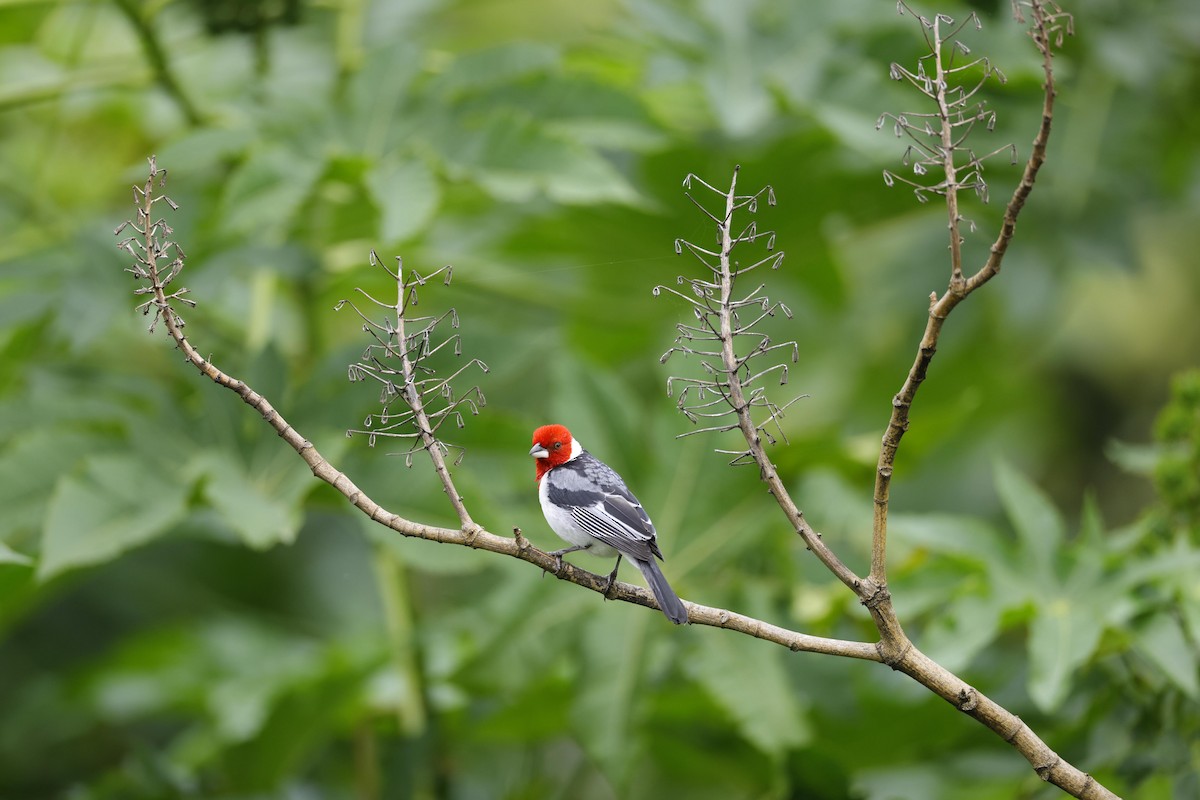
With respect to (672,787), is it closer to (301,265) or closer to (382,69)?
(301,265)

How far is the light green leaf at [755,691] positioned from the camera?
189 cm

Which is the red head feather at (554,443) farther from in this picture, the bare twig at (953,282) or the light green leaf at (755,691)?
the light green leaf at (755,691)

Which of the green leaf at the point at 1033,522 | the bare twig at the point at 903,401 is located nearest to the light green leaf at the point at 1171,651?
the green leaf at the point at 1033,522

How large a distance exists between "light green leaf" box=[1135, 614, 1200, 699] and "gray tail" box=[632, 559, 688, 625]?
3.10 ft

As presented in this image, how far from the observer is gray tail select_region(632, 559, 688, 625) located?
95 centimetres

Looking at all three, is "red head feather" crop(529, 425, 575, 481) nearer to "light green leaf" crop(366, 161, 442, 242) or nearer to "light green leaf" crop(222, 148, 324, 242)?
"light green leaf" crop(366, 161, 442, 242)

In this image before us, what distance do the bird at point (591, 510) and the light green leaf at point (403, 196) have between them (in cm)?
67

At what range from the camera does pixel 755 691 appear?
6.37 feet

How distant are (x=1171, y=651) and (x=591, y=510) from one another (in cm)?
104

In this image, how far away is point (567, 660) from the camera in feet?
7.28

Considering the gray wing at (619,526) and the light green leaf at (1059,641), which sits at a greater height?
the light green leaf at (1059,641)

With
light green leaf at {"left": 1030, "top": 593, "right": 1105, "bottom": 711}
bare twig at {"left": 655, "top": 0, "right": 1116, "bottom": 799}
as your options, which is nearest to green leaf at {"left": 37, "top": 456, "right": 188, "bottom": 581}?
bare twig at {"left": 655, "top": 0, "right": 1116, "bottom": 799}

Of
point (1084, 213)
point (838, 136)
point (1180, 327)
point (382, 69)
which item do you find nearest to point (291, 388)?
point (382, 69)

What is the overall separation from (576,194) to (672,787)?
1444mm
